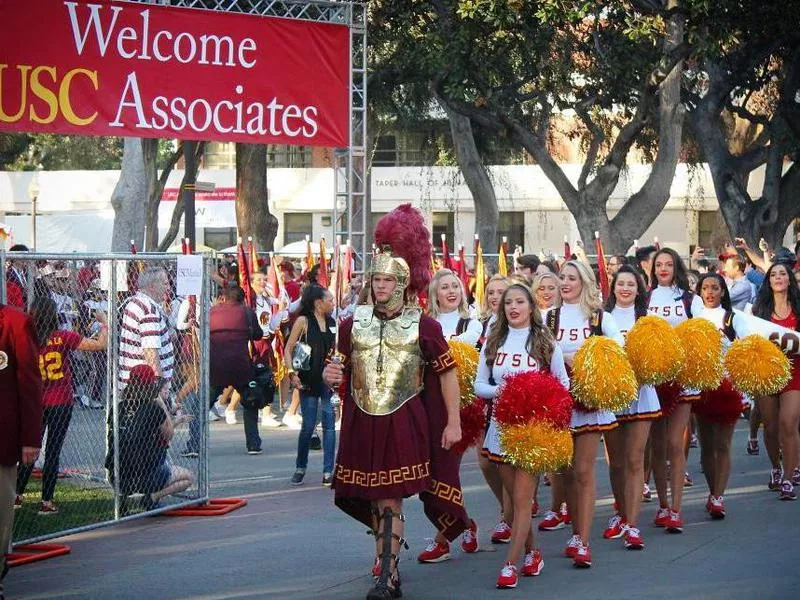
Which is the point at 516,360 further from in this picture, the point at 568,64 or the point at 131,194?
the point at 131,194

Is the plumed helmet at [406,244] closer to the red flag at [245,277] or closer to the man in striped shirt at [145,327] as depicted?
the man in striped shirt at [145,327]

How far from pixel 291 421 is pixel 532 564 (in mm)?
9200

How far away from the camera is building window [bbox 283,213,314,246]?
48656 mm

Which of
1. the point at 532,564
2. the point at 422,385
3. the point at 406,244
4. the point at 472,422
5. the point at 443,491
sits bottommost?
the point at 532,564

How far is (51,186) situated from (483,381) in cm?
4212

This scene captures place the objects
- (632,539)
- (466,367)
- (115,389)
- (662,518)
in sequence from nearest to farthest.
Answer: (466,367) → (632,539) → (662,518) → (115,389)

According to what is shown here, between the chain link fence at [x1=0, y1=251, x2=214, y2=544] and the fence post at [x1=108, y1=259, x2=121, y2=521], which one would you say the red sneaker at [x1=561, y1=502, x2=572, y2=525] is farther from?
the fence post at [x1=108, y1=259, x2=121, y2=521]

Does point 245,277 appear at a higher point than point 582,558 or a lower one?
higher

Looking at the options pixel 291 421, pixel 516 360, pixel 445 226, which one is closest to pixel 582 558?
pixel 516 360

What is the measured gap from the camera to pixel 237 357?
593 inches

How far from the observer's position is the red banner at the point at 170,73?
52.5 ft

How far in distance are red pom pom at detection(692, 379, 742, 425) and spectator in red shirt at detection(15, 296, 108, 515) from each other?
440 cm

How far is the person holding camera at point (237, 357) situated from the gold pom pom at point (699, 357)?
5.60m

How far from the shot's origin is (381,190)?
1870 inches
